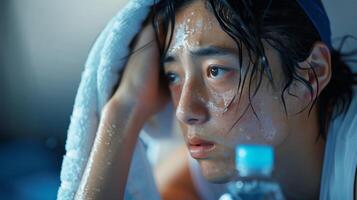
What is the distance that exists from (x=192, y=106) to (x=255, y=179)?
0.19 m

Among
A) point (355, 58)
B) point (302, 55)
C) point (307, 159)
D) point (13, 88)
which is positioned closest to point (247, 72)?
point (302, 55)

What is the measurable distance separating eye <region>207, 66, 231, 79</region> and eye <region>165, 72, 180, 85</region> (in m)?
0.06

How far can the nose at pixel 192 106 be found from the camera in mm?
696

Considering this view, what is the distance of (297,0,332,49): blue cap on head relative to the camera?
27.6 inches

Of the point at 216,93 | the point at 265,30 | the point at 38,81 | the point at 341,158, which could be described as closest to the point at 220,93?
the point at 216,93

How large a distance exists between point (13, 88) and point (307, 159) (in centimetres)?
66

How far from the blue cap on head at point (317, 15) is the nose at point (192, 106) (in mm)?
191

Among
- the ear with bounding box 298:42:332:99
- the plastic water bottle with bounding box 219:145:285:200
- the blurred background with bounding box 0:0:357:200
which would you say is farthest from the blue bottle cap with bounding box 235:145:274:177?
the blurred background with bounding box 0:0:357:200

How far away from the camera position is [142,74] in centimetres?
76

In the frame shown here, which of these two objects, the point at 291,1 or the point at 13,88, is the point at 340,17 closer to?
the point at 291,1

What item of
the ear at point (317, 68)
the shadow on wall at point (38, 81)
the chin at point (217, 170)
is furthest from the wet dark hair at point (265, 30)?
the shadow on wall at point (38, 81)

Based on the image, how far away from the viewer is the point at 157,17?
2.53ft

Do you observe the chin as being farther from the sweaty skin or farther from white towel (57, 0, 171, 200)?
white towel (57, 0, 171, 200)

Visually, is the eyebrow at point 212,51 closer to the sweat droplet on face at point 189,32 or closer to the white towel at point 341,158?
the sweat droplet on face at point 189,32
